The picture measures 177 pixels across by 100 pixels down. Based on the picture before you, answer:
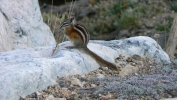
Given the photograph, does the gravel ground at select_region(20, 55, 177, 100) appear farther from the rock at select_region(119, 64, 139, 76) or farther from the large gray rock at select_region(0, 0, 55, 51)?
the large gray rock at select_region(0, 0, 55, 51)

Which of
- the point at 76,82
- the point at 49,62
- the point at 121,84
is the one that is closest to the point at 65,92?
the point at 76,82

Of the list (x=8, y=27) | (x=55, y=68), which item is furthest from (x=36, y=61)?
(x=8, y=27)

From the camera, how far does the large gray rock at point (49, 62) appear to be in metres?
4.77

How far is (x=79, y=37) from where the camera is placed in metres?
6.34

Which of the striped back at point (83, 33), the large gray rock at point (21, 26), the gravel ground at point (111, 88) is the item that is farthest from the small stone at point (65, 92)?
the large gray rock at point (21, 26)

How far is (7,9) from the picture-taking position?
8.47 meters

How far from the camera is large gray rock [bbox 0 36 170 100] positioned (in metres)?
4.77

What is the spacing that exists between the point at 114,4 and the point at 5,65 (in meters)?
10.7

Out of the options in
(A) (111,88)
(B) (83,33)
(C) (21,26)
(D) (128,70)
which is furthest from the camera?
(C) (21,26)

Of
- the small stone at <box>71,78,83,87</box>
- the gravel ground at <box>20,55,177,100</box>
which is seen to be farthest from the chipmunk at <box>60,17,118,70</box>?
the small stone at <box>71,78,83,87</box>

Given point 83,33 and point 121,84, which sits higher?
point 83,33

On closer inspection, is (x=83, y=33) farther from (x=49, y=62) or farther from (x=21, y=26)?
(x=21, y=26)

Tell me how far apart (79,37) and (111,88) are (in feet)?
5.00

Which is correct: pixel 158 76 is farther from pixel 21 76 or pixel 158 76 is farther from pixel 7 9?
pixel 7 9
